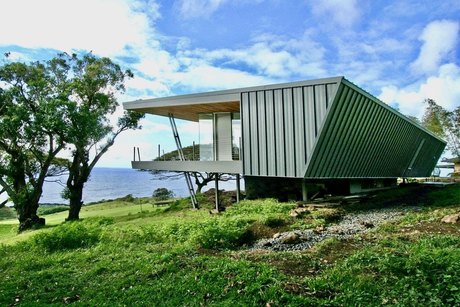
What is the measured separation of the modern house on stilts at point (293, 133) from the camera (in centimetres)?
1059

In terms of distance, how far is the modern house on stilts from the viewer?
34.7ft

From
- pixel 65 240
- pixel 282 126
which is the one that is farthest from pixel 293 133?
pixel 65 240

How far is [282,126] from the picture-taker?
1134 centimetres

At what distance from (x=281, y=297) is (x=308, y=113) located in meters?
7.66

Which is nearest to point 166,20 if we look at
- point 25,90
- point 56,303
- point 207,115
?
point 207,115

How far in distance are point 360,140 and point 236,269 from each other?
9859 millimetres

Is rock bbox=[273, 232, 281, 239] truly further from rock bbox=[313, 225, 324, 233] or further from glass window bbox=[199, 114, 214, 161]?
glass window bbox=[199, 114, 214, 161]

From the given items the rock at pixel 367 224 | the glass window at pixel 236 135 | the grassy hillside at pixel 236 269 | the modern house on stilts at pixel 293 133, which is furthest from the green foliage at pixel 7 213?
the rock at pixel 367 224

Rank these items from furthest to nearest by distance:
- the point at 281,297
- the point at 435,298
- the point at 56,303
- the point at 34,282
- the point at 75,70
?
the point at 75,70 → the point at 34,282 → the point at 56,303 → the point at 281,297 → the point at 435,298

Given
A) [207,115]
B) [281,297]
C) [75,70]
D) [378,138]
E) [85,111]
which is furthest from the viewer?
[75,70]

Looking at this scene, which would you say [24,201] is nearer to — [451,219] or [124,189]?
[451,219]

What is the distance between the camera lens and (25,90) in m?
17.2

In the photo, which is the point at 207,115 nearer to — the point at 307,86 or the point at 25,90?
the point at 307,86

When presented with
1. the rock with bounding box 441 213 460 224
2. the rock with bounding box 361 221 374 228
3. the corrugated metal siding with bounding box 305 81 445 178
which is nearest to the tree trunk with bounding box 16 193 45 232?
the corrugated metal siding with bounding box 305 81 445 178
